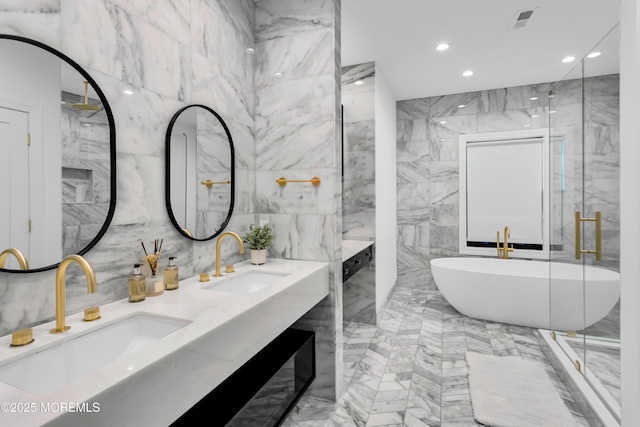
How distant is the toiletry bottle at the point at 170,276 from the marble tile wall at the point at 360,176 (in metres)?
2.25

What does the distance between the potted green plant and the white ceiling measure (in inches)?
71.3

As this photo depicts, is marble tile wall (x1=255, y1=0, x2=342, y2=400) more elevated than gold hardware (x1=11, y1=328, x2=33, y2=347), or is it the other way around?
marble tile wall (x1=255, y1=0, x2=342, y2=400)

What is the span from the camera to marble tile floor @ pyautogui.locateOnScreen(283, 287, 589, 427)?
77.1 inches

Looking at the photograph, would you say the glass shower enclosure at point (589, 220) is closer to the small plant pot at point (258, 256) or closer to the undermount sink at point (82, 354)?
the small plant pot at point (258, 256)

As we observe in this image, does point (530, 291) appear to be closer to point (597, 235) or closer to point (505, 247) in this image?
point (505, 247)

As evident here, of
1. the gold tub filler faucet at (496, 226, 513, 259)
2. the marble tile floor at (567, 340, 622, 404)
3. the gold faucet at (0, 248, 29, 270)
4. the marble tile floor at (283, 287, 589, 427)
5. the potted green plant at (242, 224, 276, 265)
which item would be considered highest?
the gold faucet at (0, 248, 29, 270)

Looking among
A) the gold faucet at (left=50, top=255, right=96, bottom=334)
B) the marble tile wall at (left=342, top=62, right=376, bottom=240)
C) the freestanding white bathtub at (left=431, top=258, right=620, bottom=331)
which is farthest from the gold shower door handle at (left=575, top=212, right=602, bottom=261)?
the gold faucet at (left=50, top=255, right=96, bottom=334)

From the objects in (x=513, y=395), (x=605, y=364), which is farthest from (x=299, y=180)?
(x=605, y=364)

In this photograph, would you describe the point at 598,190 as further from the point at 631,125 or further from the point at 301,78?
the point at 301,78

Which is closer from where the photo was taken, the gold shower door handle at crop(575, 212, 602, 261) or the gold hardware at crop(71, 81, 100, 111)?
the gold hardware at crop(71, 81, 100, 111)

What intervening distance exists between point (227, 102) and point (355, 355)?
219 centimetres

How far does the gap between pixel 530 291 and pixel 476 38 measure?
241cm

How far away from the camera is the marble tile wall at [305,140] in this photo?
2.07m

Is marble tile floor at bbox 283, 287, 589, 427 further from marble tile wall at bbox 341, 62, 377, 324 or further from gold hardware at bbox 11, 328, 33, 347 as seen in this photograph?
gold hardware at bbox 11, 328, 33, 347
